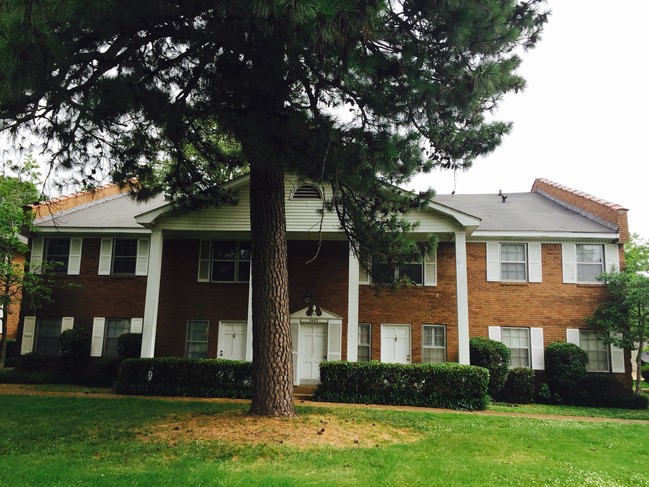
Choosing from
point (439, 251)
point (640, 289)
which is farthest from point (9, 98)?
point (640, 289)

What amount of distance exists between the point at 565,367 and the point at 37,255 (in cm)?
1798

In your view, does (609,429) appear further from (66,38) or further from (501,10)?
(66,38)

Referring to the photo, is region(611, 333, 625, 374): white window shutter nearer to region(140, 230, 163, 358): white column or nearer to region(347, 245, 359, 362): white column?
region(347, 245, 359, 362): white column

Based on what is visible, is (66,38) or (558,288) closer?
(66,38)

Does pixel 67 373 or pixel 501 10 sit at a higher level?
pixel 501 10

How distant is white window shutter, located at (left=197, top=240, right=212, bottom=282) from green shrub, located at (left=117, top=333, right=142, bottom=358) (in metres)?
2.85

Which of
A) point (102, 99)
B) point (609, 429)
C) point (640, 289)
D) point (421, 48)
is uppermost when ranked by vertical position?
point (421, 48)

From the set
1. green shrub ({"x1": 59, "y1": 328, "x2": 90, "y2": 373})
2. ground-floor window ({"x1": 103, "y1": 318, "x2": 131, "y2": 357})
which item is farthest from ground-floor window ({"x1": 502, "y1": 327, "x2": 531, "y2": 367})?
green shrub ({"x1": 59, "y1": 328, "x2": 90, "y2": 373})

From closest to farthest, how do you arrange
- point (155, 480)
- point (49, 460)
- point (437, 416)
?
1. point (155, 480)
2. point (49, 460)
3. point (437, 416)

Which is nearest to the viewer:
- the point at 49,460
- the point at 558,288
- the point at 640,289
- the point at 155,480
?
the point at 155,480

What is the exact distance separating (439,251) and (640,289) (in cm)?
585

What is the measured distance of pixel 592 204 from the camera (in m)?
18.1

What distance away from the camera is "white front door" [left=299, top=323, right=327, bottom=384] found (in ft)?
54.1

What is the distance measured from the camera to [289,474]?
235 inches
